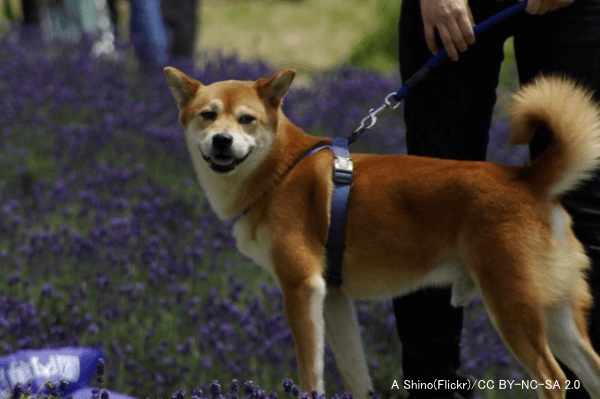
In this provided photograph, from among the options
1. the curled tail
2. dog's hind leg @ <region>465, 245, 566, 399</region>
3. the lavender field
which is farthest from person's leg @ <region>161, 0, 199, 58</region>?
dog's hind leg @ <region>465, 245, 566, 399</region>

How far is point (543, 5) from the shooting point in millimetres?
2123

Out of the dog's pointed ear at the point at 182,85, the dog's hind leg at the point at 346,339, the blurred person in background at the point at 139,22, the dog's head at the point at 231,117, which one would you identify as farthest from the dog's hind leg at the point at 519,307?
the blurred person in background at the point at 139,22

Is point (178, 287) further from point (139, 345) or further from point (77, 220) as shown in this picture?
point (77, 220)

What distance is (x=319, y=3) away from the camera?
15.5 meters

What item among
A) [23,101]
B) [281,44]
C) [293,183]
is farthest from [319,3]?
[293,183]

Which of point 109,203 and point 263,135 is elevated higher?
point 263,135

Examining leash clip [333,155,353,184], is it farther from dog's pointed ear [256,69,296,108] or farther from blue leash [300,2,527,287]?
dog's pointed ear [256,69,296,108]

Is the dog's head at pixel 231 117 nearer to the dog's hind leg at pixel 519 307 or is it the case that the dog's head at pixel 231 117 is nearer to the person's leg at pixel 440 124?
the person's leg at pixel 440 124

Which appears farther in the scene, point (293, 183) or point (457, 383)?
point (457, 383)

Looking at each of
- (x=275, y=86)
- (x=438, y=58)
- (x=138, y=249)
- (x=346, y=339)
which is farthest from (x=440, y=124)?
(x=138, y=249)

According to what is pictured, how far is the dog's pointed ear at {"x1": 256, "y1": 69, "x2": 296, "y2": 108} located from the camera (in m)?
2.36

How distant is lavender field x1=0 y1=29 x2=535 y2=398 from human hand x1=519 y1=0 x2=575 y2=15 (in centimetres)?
144

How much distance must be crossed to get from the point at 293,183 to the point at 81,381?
3.61 ft

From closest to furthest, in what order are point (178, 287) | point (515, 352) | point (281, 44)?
point (515, 352)
point (178, 287)
point (281, 44)
